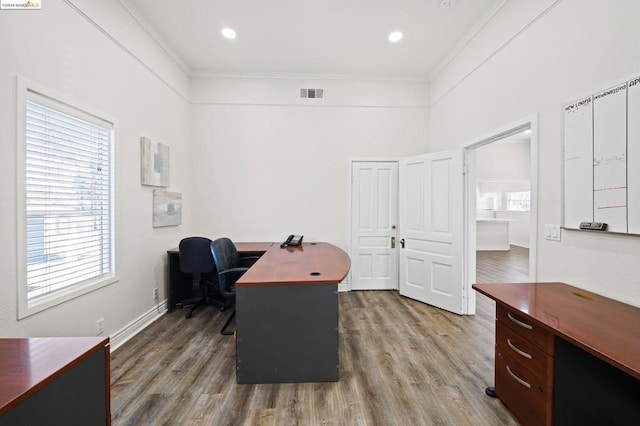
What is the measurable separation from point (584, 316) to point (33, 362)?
2.58 metres

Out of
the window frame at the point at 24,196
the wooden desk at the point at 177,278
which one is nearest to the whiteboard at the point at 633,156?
the wooden desk at the point at 177,278

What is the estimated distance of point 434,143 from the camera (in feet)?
13.6

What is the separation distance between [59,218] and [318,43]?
326cm

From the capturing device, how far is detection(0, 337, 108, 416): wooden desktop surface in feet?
2.89

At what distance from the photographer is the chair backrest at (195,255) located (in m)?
3.17

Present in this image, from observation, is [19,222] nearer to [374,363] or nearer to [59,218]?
[59,218]

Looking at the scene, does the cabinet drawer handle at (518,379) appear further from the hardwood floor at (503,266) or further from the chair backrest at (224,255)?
the hardwood floor at (503,266)

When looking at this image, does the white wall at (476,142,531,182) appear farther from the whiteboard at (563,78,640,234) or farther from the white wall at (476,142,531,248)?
the whiteboard at (563,78,640,234)

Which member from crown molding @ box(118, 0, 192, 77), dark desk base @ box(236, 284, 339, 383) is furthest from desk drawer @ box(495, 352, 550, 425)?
crown molding @ box(118, 0, 192, 77)

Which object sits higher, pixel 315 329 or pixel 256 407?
pixel 315 329

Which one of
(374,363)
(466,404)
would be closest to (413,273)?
(374,363)

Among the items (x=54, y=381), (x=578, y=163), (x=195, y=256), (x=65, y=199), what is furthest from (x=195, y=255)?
(x=578, y=163)

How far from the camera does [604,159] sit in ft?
5.51

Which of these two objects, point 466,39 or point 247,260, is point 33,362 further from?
point 466,39
